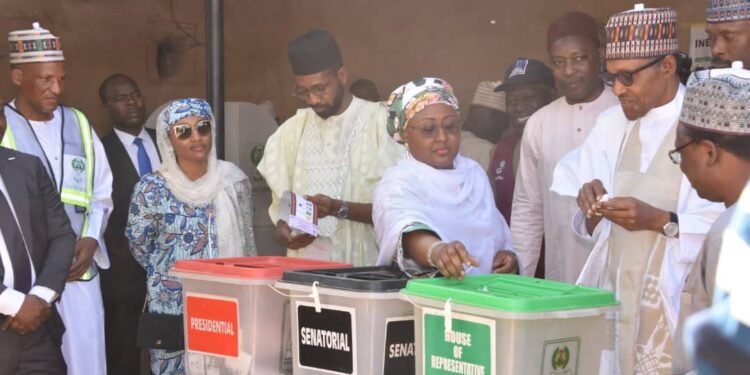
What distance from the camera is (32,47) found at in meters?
5.50

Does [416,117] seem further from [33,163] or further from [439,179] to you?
[33,163]

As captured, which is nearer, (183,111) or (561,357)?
(561,357)

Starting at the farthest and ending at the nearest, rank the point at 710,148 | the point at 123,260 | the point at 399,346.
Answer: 1. the point at 123,260
2. the point at 399,346
3. the point at 710,148

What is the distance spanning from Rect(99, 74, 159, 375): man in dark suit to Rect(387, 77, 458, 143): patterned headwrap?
2.27m

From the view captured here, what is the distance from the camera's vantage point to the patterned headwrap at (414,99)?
165 inches

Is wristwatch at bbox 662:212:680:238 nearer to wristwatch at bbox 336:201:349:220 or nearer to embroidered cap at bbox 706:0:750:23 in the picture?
embroidered cap at bbox 706:0:750:23

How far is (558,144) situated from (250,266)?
1.53 m

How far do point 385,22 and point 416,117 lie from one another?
2.73 metres

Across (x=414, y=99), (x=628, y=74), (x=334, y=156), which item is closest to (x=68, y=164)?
(x=334, y=156)

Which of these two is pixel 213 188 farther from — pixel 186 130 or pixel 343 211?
pixel 343 211

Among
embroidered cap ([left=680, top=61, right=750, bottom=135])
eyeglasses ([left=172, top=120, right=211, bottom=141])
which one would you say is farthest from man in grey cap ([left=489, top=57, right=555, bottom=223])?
embroidered cap ([left=680, top=61, right=750, bottom=135])

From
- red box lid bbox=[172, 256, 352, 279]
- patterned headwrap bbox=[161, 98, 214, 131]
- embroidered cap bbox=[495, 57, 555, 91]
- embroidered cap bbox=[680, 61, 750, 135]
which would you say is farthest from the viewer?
embroidered cap bbox=[495, 57, 555, 91]

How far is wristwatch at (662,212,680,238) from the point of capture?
381cm

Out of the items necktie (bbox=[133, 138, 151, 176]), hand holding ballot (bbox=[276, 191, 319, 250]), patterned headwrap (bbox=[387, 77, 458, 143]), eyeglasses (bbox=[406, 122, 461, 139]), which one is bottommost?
hand holding ballot (bbox=[276, 191, 319, 250])
